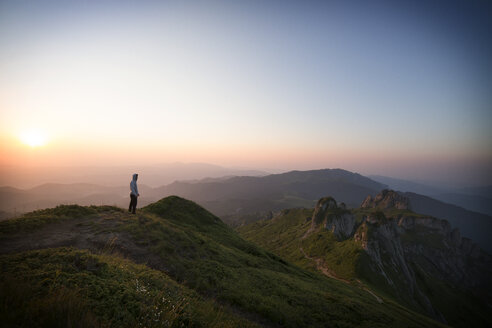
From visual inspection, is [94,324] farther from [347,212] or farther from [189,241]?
[347,212]

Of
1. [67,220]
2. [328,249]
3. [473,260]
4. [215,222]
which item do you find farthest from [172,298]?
[473,260]

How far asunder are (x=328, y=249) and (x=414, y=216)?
120 m

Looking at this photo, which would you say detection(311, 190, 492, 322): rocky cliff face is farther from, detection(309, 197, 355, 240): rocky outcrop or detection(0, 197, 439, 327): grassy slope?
detection(0, 197, 439, 327): grassy slope

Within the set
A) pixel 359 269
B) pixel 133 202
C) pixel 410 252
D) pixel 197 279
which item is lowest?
pixel 410 252

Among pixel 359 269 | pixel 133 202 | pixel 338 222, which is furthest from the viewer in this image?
pixel 338 222

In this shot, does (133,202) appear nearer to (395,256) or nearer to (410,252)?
(395,256)

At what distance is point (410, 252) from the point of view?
A: 13212cm

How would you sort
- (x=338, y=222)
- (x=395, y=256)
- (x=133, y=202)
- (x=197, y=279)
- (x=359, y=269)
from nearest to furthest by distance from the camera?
(x=197, y=279) → (x=133, y=202) → (x=359, y=269) → (x=395, y=256) → (x=338, y=222)

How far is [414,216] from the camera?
159750 mm

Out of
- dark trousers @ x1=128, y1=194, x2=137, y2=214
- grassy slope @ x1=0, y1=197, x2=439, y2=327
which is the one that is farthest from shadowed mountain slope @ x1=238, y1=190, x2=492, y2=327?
dark trousers @ x1=128, y1=194, x2=137, y2=214

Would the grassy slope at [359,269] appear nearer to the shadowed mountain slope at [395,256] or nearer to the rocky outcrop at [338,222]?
the shadowed mountain slope at [395,256]

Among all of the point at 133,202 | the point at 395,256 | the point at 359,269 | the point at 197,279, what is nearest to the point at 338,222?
the point at 395,256

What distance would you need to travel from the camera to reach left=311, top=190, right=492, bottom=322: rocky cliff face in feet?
253

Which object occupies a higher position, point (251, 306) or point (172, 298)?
point (172, 298)
